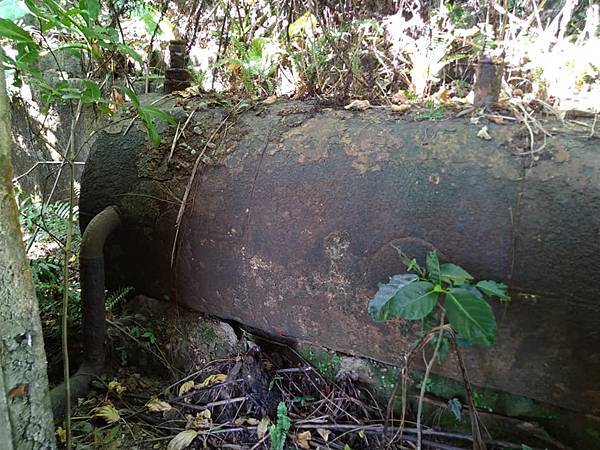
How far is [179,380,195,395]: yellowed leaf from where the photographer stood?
7.54ft

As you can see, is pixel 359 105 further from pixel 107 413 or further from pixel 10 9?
pixel 107 413

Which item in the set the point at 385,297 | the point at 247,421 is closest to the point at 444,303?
the point at 385,297

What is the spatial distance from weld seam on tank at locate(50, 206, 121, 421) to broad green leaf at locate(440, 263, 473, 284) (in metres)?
1.53

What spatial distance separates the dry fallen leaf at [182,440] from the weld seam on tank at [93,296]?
1.71 feet

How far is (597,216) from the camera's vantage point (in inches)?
55.6

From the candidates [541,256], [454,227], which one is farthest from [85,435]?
[541,256]

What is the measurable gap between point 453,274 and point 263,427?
112 cm

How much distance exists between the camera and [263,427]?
6.70ft

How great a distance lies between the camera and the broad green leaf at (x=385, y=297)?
54.9 inches

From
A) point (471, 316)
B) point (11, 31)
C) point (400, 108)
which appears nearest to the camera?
point (471, 316)

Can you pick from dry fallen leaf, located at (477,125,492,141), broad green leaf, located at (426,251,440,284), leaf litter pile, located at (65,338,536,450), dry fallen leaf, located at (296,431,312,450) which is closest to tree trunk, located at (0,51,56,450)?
leaf litter pile, located at (65,338,536,450)

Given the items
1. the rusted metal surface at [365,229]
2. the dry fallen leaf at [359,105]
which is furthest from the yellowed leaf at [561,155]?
the dry fallen leaf at [359,105]

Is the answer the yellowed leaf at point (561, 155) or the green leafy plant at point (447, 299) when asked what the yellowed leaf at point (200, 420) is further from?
the yellowed leaf at point (561, 155)

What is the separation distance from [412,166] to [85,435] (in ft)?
5.56
